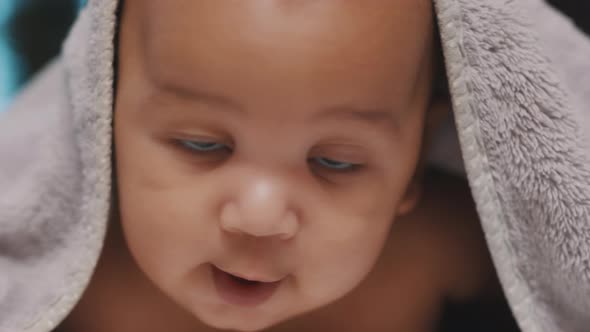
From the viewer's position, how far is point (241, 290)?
2.48 feet

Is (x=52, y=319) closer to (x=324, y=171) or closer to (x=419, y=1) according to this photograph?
(x=324, y=171)

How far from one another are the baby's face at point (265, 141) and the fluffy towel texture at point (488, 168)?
4cm

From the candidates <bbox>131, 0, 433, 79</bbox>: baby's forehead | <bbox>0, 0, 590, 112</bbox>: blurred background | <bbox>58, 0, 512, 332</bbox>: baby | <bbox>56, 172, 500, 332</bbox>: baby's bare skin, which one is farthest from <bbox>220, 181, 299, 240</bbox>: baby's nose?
<bbox>0, 0, 590, 112</bbox>: blurred background

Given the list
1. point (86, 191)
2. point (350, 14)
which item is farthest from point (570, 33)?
point (86, 191)

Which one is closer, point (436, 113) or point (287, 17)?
point (287, 17)

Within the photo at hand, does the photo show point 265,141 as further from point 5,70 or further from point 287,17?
point 5,70

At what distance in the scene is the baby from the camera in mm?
655

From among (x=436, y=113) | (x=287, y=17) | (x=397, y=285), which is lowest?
(x=397, y=285)

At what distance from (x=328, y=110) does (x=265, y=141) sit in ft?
0.19

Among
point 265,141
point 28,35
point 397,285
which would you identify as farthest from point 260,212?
point 28,35

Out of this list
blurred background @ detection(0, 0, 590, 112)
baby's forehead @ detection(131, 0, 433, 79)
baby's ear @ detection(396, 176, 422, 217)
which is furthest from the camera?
blurred background @ detection(0, 0, 590, 112)

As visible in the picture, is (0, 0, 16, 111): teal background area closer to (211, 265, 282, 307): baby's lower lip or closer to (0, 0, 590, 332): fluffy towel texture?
(0, 0, 590, 332): fluffy towel texture

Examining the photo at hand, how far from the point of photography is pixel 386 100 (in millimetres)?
696

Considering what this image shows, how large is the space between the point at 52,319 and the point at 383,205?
13.5 inches
